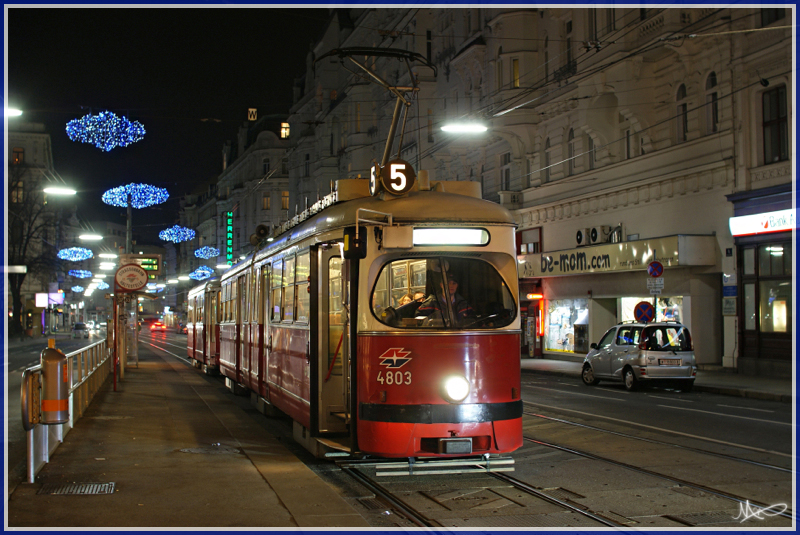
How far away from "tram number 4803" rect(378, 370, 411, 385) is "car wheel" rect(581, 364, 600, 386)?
1486cm

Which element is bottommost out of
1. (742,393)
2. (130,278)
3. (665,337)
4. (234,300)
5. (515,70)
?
(742,393)

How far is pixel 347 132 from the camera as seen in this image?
5228cm

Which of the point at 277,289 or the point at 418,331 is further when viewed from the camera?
the point at 277,289

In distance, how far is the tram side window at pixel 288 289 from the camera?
11.1 m

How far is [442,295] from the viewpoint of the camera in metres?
8.66

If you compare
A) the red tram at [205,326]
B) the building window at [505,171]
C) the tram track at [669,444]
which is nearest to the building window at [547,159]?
the building window at [505,171]

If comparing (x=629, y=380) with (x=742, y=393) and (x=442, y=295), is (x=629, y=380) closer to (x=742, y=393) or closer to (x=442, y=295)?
(x=742, y=393)

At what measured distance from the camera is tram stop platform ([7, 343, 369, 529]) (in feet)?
22.8

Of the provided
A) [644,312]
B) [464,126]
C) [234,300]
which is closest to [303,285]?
[234,300]

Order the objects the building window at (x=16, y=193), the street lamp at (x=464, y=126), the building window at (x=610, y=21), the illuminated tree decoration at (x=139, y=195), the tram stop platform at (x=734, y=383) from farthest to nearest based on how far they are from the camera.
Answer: the building window at (x=16, y=193)
the illuminated tree decoration at (x=139, y=195)
the building window at (x=610, y=21)
the street lamp at (x=464, y=126)
the tram stop platform at (x=734, y=383)

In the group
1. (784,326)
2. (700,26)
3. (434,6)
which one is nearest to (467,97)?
(434,6)

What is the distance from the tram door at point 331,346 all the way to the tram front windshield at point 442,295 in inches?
37.0

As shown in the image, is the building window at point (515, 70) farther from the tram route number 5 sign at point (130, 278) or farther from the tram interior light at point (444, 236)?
the tram interior light at point (444, 236)

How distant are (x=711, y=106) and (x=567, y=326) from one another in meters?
11.2
